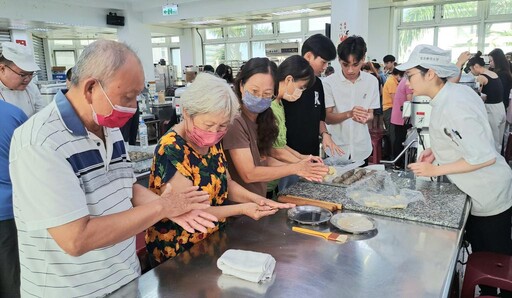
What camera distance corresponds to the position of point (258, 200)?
1.68 metres

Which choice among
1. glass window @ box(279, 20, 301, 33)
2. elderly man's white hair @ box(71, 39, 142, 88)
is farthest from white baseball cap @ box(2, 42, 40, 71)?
glass window @ box(279, 20, 301, 33)

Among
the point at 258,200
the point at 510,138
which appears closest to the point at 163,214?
the point at 258,200

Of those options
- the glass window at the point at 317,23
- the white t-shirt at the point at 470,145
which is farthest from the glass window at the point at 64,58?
the white t-shirt at the point at 470,145

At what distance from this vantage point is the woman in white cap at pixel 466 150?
5.96 ft

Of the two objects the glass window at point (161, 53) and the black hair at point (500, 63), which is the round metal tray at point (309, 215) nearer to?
the black hair at point (500, 63)

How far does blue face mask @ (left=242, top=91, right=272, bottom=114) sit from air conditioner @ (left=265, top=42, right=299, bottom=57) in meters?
10.3

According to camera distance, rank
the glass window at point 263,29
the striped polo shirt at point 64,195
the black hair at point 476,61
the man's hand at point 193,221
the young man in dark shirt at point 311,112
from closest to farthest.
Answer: the striped polo shirt at point 64,195, the man's hand at point 193,221, the young man in dark shirt at point 311,112, the black hair at point 476,61, the glass window at point 263,29

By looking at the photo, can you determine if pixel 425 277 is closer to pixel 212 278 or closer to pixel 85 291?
pixel 212 278

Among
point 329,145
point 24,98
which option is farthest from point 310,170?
point 24,98

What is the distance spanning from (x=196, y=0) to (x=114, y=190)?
9375mm

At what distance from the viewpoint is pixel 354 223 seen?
1595 millimetres

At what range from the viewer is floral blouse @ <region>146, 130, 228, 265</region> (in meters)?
1.39

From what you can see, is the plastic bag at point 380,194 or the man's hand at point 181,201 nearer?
the man's hand at point 181,201

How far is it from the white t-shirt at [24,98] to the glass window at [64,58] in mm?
14973
